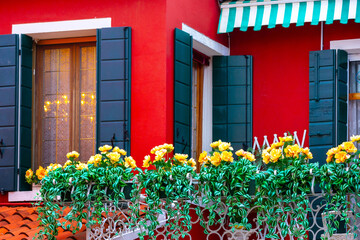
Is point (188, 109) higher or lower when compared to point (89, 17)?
lower

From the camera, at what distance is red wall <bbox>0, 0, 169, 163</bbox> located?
9.48 metres

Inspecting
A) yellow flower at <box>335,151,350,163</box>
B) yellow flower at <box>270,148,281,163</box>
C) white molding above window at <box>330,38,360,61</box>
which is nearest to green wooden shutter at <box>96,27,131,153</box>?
yellow flower at <box>270,148,281,163</box>

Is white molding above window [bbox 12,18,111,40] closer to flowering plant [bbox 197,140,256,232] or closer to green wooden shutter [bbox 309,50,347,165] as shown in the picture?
green wooden shutter [bbox 309,50,347,165]

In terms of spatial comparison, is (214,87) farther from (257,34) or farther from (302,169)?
(302,169)

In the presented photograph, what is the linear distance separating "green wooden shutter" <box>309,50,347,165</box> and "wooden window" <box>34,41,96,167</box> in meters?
2.96

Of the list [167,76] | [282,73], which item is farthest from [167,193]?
[282,73]

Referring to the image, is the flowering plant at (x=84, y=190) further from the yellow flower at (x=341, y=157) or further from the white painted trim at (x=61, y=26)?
the white painted trim at (x=61, y=26)

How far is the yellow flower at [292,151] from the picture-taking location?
22.7 feet

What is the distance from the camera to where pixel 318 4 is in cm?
1052

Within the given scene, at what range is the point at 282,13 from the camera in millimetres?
10695

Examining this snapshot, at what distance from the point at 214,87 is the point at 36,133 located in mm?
2589

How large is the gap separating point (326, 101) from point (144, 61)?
257 centimetres

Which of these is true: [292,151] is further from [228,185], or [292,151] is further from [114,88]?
[114,88]

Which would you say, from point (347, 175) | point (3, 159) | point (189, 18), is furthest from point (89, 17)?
point (347, 175)
